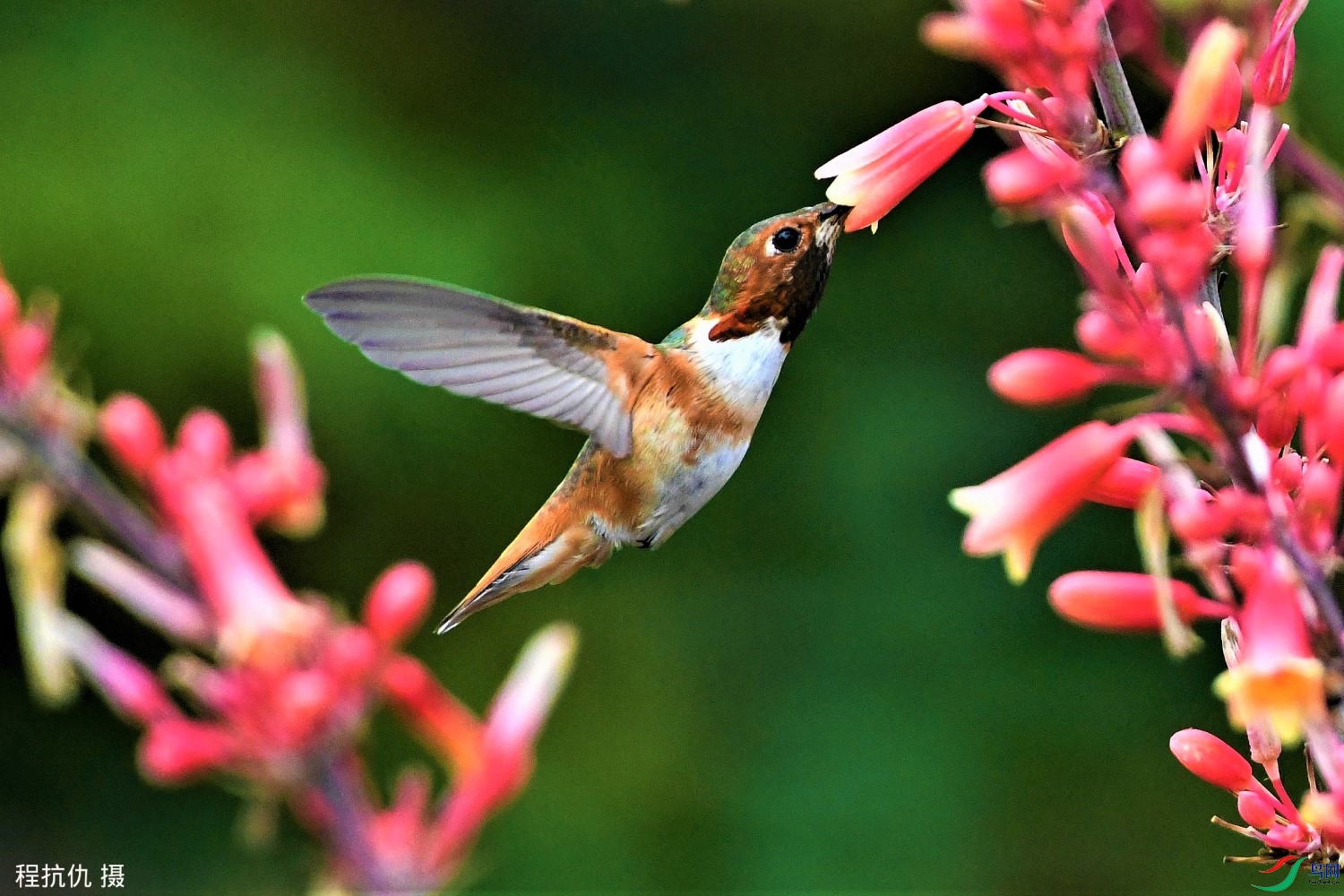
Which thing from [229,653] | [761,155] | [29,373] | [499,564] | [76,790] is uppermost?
[761,155]

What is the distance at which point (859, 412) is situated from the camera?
478cm

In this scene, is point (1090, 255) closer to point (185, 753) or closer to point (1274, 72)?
point (1274, 72)

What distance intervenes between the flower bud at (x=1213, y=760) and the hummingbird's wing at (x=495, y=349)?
1.00 metres

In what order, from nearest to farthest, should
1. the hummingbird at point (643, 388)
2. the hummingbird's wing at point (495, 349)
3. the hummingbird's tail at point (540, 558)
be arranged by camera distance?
the hummingbird's wing at point (495, 349)
the hummingbird at point (643, 388)
the hummingbird's tail at point (540, 558)

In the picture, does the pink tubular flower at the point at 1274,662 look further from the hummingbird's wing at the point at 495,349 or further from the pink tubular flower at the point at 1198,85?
the hummingbird's wing at the point at 495,349

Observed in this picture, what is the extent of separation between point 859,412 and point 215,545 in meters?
3.84

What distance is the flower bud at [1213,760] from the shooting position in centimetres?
144

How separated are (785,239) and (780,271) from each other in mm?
51

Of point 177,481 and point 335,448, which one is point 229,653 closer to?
point 177,481

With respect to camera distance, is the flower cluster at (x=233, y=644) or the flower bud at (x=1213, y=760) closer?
the flower cluster at (x=233, y=644)

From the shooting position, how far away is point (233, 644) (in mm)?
1034

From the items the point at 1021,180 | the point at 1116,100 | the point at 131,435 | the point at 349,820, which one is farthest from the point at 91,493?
the point at 1116,100

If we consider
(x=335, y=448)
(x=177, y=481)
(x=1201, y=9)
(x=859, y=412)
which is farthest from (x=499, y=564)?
(x=859, y=412)

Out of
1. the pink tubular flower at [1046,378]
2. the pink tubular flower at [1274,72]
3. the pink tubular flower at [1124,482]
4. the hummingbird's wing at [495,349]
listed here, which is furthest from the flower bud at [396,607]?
the pink tubular flower at [1274,72]
